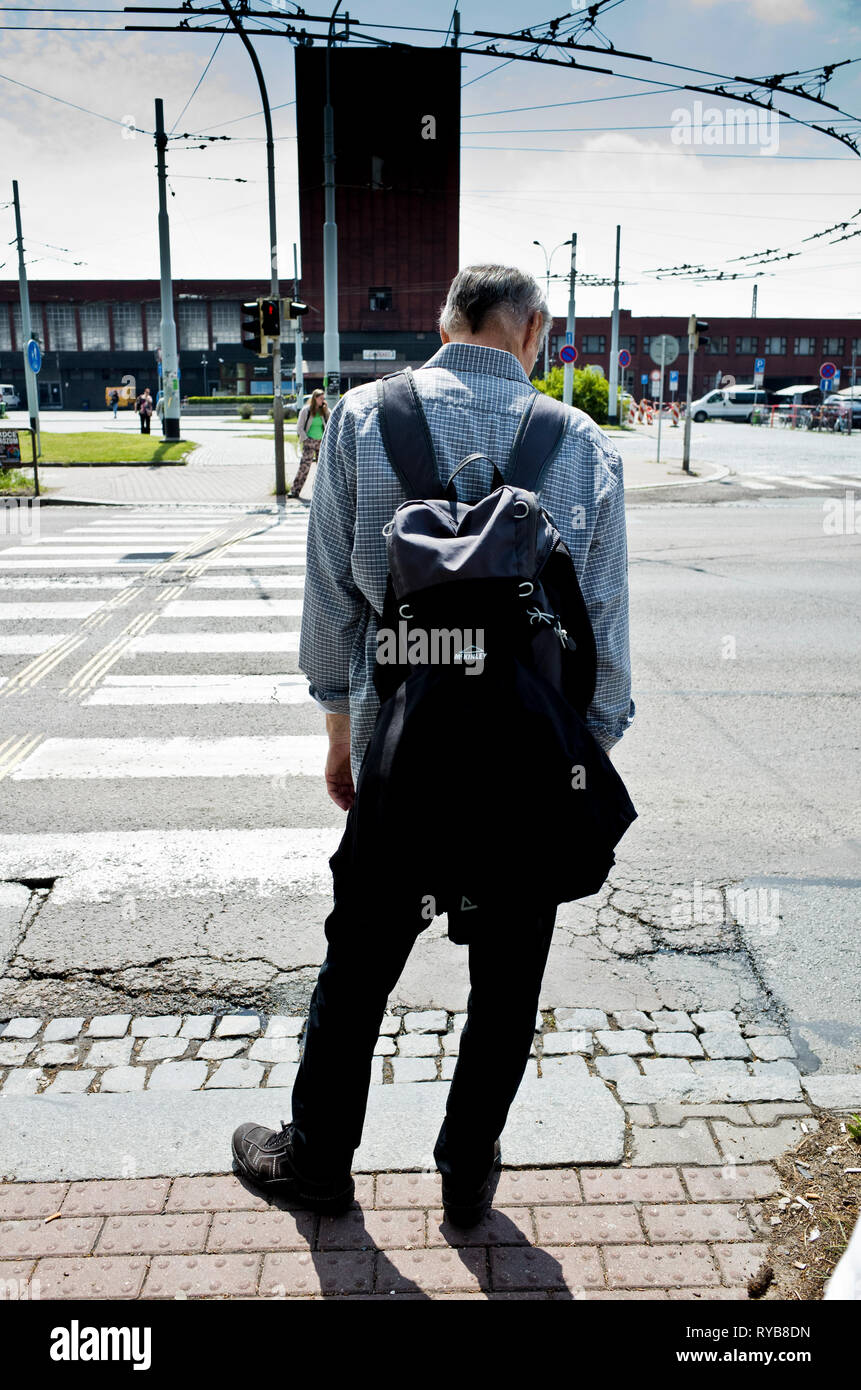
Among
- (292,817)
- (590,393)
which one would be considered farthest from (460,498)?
(590,393)

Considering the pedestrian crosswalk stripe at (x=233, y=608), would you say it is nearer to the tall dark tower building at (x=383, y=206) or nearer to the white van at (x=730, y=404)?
the tall dark tower building at (x=383, y=206)

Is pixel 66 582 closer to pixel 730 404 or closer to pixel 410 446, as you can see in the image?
pixel 410 446

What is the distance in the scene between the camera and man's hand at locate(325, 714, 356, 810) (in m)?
2.56

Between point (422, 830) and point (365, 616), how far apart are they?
1.88 ft

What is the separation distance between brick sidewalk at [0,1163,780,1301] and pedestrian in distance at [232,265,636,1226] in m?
0.09

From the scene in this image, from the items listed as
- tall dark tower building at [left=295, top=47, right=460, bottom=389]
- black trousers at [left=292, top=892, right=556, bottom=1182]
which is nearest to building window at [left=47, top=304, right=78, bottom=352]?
tall dark tower building at [left=295, top=47, right=460, bottom=389]

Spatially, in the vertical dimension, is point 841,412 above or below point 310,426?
below

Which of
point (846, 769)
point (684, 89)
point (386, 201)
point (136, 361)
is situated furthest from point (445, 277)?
point (846, 769)

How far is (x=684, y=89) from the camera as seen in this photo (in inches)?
493

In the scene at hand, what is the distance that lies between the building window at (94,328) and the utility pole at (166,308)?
49780mm

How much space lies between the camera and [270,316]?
17453 mm

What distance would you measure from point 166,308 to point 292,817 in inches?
1088

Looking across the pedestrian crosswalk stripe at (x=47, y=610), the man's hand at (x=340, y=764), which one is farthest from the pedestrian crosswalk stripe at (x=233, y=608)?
the man's hand at (x=340, y=764)
